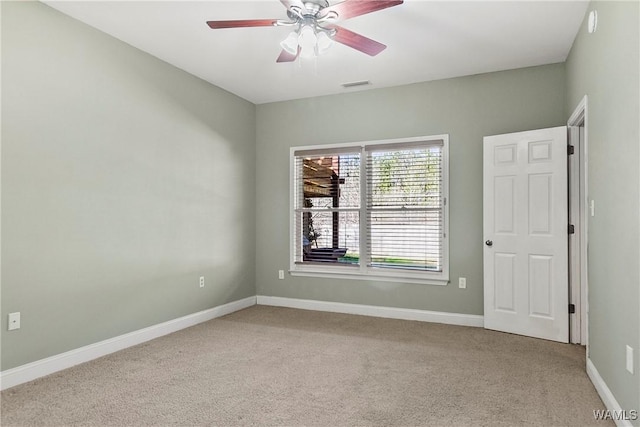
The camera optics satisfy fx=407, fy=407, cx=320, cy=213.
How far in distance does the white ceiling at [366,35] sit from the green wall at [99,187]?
31 cm

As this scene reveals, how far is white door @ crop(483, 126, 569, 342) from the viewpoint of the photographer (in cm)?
374

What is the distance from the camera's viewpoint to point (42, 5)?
2930mm

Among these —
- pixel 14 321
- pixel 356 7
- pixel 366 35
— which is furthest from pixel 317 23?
pixel 14 321

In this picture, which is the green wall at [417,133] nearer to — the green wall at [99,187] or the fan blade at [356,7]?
the green wall at [99,187]

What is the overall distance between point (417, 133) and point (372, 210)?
3.34ft

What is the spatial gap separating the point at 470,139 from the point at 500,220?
0.93m

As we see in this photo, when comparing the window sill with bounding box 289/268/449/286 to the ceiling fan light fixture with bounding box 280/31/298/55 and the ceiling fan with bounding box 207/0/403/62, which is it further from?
the ceiling fan light fixture with bounding box 280/31/298/55

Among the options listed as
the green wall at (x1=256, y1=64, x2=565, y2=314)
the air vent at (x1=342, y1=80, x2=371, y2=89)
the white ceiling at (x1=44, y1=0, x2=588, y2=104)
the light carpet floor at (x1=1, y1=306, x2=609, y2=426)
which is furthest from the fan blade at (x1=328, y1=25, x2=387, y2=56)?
the light carpet floor at (x1=1, y1=306, x2=609, y2=426)

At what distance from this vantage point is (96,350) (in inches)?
130

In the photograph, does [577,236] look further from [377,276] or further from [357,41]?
[357,41]

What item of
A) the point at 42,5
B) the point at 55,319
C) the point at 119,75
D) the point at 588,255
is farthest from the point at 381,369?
the point at 42,5

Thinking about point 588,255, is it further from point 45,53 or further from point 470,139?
point 45,53

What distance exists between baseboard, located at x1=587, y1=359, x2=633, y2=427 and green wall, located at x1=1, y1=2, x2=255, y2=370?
142 inches

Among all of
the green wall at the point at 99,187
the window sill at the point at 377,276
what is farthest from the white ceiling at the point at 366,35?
the window sill at the point at 377,276
